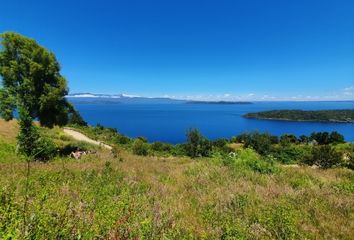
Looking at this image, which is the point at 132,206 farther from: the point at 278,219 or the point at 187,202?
the point at 278,219

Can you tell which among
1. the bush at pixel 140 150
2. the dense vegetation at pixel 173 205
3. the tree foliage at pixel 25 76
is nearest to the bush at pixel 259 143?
the bush at pixel 140 150

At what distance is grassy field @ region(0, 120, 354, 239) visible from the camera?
3488 millimetres

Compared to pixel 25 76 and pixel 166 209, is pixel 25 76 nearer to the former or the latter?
pixel 25 76

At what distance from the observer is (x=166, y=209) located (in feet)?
15.2

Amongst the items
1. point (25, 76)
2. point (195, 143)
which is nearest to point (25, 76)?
point (25, 76)

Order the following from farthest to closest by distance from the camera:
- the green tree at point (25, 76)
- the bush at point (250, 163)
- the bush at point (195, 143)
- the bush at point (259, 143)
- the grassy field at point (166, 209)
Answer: the bush at point (259, 143), the bush at point (195, 143), the green tree at point (25, 76), the bush at point (250, 163), the grassy field at point (166, 209)

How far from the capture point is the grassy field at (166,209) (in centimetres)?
349

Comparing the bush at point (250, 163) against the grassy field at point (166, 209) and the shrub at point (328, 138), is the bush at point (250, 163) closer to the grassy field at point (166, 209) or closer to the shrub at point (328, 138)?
the grassy field at point (166, 209)

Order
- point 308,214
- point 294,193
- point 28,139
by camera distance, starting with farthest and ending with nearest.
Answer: point 28,139 < point 294,193 < point 308,214

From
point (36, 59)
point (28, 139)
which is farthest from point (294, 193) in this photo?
point (36, 59)

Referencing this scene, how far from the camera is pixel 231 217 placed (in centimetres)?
446

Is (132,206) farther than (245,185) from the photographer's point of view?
No

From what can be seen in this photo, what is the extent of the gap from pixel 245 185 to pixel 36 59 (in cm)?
1910

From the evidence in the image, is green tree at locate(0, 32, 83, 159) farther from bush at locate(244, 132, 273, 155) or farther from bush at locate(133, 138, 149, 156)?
bush at locate(244, 132, 273, 155)
